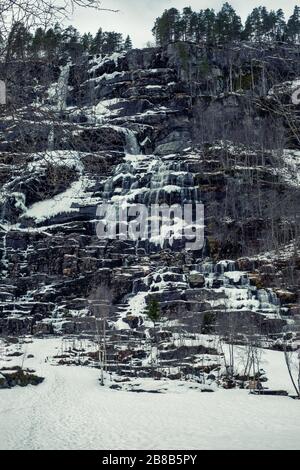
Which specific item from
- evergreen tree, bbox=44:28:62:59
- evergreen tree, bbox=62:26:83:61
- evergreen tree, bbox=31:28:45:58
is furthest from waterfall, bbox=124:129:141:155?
evergreen tree, bbox=31:28:45:58

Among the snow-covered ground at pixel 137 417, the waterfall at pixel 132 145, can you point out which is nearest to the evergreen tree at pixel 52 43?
the snow-covered ground at pixel 137 417

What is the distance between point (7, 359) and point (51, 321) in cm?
1079

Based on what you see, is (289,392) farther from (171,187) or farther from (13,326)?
(171,187)

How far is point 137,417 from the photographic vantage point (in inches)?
749

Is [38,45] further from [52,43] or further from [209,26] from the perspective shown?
[209,26]
